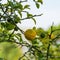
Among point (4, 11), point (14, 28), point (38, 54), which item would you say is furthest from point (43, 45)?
point (4, 11)

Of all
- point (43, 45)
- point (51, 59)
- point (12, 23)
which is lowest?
point (51, 59)

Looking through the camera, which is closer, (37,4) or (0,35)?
(0,35)

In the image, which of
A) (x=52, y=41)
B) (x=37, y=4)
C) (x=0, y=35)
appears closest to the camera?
(x=52, y=41)

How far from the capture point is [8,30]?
218 cm

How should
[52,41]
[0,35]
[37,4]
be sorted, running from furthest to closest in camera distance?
1. [37,4]
2. [0,35]
3. [52,41]

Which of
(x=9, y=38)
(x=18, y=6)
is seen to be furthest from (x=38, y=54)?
(x=18, y=6)

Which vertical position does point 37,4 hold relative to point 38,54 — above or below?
above

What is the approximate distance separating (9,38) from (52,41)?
1.14ft

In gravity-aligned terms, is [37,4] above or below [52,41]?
above

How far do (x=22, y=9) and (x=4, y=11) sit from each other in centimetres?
16

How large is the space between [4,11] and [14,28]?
147 mm

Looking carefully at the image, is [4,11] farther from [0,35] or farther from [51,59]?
[51,59]

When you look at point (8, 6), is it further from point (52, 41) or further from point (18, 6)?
point (52, 41)

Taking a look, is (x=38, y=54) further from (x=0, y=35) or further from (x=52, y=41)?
(x=0, y=35)
